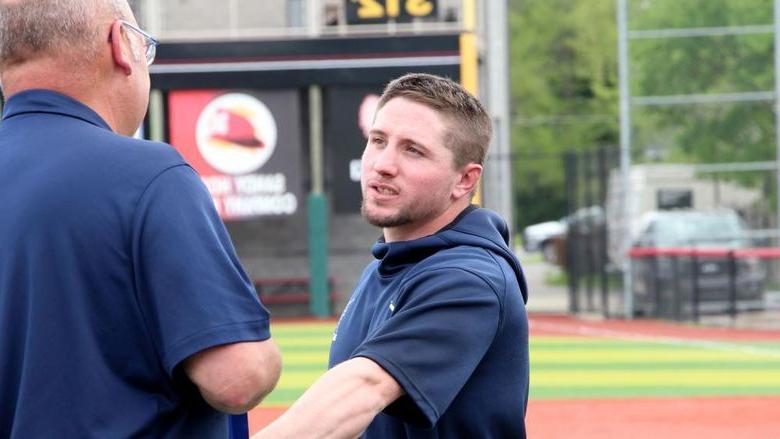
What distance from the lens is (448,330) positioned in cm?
298

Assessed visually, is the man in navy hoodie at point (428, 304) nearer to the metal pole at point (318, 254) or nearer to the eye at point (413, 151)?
the eye at point (413, 151)

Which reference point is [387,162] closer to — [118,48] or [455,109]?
[455,109]

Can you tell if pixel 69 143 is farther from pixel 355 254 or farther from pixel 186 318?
pixel 355 254

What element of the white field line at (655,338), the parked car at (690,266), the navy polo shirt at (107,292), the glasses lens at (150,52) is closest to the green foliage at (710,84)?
the parked car at (690,266)

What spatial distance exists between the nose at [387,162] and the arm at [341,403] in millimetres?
557

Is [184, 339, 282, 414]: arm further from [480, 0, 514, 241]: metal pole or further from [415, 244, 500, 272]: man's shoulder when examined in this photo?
[480, 0, 514, 241]: metal pole

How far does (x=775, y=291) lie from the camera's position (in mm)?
22422

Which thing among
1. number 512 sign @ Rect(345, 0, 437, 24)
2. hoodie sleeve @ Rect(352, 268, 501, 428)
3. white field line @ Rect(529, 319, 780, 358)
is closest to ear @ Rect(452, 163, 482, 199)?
hoodie sleeve @ Rect(352, 268, 501, 428)

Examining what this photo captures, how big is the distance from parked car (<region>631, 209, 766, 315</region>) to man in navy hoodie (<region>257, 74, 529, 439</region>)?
19174mm

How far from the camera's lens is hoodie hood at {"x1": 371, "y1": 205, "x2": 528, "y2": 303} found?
331cm

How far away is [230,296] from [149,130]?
21.9 m

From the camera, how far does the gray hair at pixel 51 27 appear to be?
2.80 m

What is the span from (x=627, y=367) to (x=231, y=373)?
46.2 ft

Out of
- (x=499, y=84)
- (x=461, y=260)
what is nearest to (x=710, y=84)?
(x=499, y=84)
